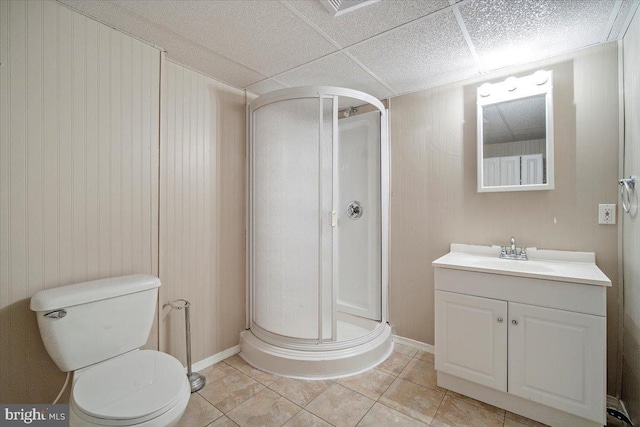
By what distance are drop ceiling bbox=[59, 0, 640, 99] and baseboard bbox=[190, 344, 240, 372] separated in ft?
6.93

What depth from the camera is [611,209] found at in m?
1.66

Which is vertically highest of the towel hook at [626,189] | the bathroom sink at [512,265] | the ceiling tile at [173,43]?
the ceiling tile at [173,43]

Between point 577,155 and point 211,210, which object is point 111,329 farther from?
point 577,155

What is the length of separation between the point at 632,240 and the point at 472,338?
97 centimetres

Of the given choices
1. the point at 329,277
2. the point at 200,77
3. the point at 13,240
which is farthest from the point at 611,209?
the point at 13,240

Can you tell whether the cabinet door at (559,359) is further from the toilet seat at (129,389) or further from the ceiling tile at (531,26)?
the toilet seat at (129,389)

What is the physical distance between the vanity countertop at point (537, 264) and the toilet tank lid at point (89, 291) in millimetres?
1719

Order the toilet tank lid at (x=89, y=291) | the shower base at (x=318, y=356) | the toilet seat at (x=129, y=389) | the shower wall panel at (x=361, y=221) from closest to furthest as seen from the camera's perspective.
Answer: the toilet seat at (x=129, y=389) → the toilet tank lid at (x=89, y=291) → the shower base at (x=318, y=356) → the shower wall panel at (x=361, y=221)

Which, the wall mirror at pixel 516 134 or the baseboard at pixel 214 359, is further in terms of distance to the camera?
the baseboard at pixel 214 359

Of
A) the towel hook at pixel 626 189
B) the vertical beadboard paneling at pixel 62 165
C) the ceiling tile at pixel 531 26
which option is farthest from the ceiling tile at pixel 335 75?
the towel hook at pixel 626 189

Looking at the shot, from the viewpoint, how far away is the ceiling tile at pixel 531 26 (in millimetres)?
1362

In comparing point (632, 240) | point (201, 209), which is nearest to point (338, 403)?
point (201, 209)

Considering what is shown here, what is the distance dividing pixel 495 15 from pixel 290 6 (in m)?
1.03

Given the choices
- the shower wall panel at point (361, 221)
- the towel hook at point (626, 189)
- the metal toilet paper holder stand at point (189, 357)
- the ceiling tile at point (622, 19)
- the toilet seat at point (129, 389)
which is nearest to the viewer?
the toilet seat at point (129, 389)
